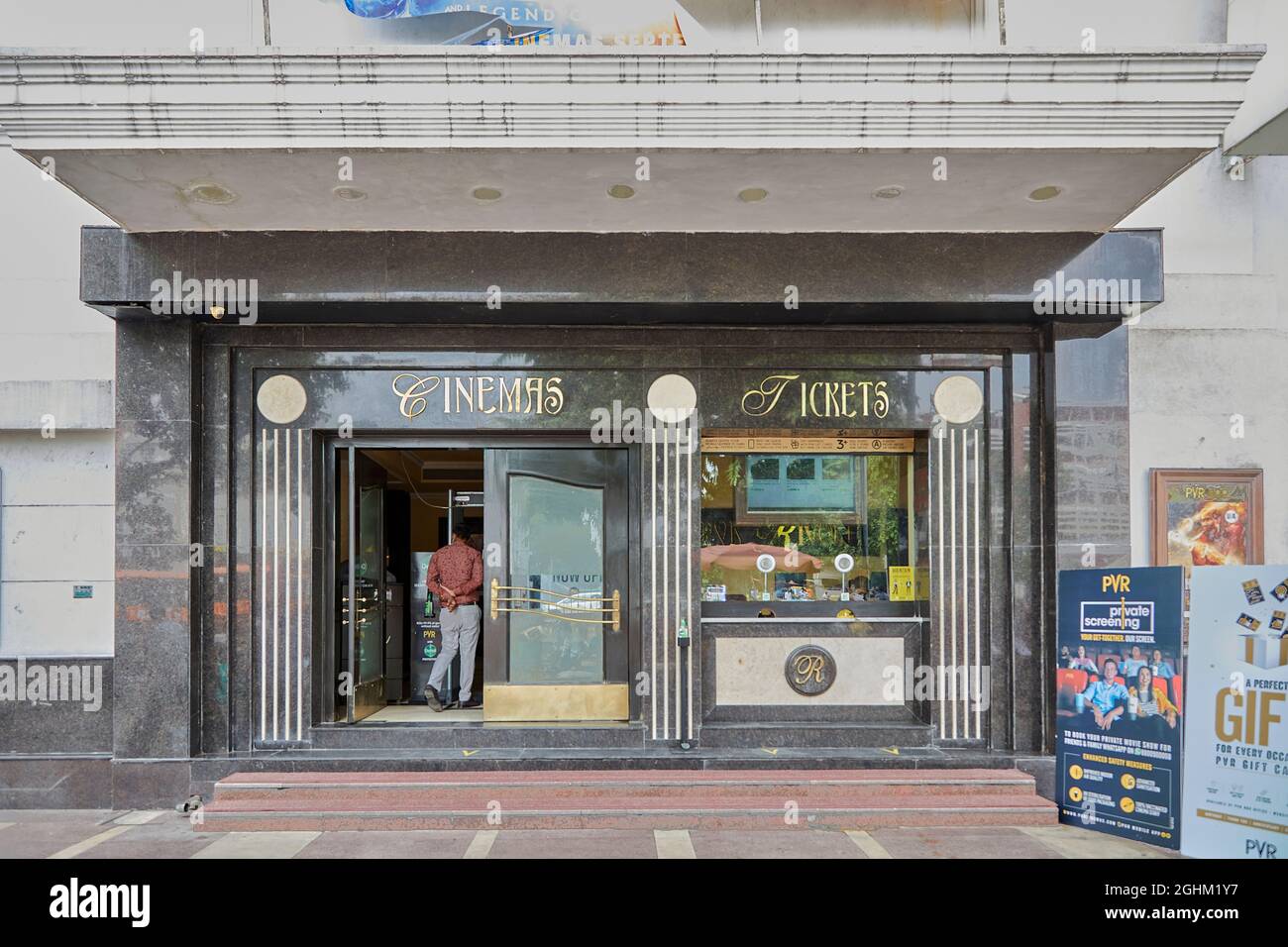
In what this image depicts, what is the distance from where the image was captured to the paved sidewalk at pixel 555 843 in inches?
265

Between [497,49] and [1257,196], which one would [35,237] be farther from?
[1257,196]

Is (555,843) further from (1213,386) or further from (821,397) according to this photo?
(1213,386)

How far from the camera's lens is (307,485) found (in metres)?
8.25

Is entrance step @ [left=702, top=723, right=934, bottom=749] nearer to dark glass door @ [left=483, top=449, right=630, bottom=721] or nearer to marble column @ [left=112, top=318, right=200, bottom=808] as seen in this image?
dark glass door @ [left=483, top=449, right=630, bottom=721]

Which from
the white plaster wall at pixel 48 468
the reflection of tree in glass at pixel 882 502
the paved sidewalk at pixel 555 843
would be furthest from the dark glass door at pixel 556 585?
the white plaster wall at pixel 48 468

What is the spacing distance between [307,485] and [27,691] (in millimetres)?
2533

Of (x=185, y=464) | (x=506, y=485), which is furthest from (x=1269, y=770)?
(x=185, y=464)

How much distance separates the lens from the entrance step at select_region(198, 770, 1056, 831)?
732cm

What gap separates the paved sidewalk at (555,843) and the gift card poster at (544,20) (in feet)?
16.3

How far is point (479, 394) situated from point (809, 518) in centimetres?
283

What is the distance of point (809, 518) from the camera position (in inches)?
346

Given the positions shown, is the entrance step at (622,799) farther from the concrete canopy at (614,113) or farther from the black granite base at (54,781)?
the concrete canopy at (614,113)

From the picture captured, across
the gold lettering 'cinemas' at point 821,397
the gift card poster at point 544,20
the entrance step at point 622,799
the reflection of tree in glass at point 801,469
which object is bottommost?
the entrance step at point 622,799

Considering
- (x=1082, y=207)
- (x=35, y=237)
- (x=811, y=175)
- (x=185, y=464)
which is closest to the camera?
(x=811, y=175)
